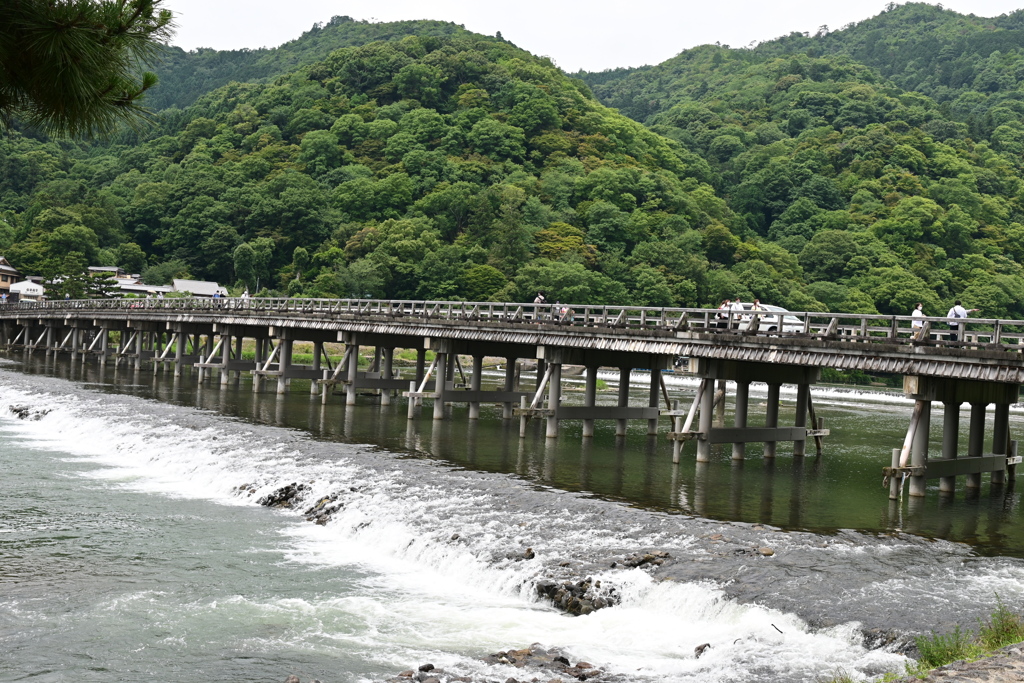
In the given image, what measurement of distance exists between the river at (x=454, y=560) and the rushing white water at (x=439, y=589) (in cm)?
5

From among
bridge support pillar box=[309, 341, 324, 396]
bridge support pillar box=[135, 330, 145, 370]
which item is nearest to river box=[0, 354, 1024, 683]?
bridge support pillar box=[309, 341, 324, 396]

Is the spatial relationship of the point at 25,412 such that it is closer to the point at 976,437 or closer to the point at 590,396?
the point at 590,396

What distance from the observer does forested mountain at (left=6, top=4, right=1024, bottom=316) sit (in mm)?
98750

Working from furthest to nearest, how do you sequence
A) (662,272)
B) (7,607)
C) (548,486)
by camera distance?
(662,272)
(548,486)
(7,607)

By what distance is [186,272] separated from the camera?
115 m

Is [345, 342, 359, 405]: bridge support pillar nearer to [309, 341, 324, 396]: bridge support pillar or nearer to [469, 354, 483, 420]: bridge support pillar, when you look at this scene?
[309, 341, 324, 396]: bridge support pillar

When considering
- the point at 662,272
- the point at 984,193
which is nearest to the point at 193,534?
the point at 662,272

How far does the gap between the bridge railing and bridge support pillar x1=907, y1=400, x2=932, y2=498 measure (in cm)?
161

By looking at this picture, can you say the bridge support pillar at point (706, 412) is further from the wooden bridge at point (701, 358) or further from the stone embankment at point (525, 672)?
the stone embankment at point (525, 672)

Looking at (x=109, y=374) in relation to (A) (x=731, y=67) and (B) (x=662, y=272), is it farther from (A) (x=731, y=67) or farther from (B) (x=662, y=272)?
(A) (x=731, y=67)

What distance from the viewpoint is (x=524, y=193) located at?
362 ft

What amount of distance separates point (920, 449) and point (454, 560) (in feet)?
38.6

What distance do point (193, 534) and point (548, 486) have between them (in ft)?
26.4

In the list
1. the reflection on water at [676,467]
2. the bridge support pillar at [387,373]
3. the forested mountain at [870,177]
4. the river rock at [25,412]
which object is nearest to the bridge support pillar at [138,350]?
the reflection on water at [676,467]
